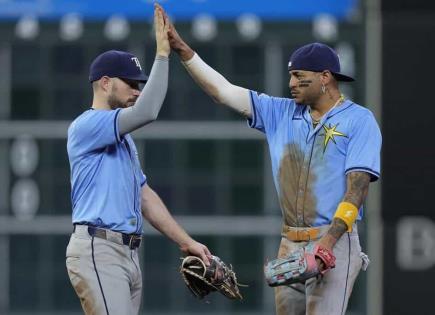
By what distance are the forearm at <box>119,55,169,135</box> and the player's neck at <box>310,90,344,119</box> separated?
0.76 meters

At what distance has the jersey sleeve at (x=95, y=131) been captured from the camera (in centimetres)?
757

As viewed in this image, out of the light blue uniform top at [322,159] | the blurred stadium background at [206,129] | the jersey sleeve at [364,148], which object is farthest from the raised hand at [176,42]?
the blurred stadium background at [206,129]

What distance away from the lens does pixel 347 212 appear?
7430mm

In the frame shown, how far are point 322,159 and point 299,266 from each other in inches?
20.7

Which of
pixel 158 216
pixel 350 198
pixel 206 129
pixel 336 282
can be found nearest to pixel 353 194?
pixel 350 198

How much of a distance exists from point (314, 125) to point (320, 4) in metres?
7.46

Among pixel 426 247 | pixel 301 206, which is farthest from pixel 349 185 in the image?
pixel 426 247

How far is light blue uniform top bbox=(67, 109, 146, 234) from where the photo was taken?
7.58m

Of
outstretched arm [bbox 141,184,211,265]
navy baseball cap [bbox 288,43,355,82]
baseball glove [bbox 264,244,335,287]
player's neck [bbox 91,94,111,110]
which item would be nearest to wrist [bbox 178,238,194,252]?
outstretched arm [bbox 141,184,211,265]

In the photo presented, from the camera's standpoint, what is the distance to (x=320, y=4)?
15039 millimetres

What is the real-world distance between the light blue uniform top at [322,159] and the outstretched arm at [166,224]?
0.46 m

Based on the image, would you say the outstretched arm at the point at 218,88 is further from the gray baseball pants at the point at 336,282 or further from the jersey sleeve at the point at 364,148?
the gray baseball pants at the point at 336,282

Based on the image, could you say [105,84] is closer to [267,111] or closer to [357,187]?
[267,111]

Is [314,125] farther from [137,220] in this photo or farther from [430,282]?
[430,282]
